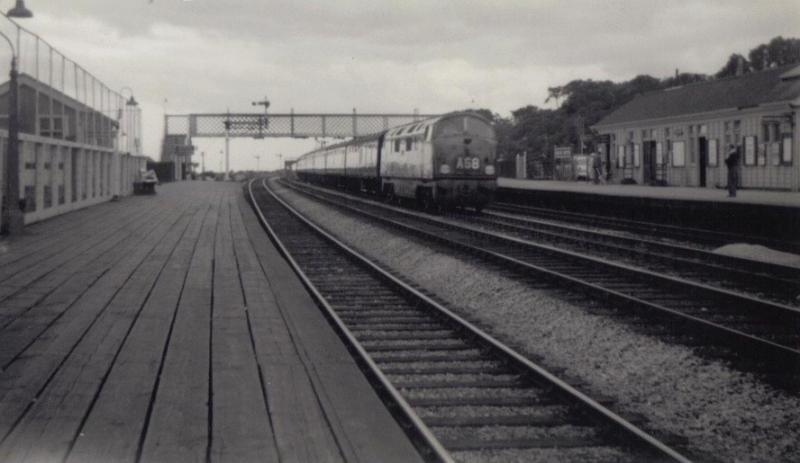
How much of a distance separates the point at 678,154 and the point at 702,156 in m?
1.92

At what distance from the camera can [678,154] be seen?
3697 centimetres

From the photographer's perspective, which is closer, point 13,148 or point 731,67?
point 13,148

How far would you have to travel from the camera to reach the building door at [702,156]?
1362 inches

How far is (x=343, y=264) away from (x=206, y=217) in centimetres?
1030

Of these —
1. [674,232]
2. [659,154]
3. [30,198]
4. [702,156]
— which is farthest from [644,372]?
[659,154]

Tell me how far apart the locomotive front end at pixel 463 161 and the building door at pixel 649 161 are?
1626 centimetres

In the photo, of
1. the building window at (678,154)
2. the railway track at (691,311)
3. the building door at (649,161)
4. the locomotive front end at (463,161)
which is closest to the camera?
the railway track at (691,311)

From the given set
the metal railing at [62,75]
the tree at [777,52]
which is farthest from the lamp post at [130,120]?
the tree at [777,52]

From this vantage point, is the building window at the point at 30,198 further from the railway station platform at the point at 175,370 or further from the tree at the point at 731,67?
the tree at the point at 731,67

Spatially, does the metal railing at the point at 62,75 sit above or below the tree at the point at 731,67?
below

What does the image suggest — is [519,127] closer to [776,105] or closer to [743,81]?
[743,81]

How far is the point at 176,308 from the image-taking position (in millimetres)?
9062

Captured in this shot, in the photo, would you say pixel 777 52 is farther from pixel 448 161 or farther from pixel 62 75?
pixel 62 75

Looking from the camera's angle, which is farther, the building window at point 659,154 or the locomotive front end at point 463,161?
the building window at point 659,154
